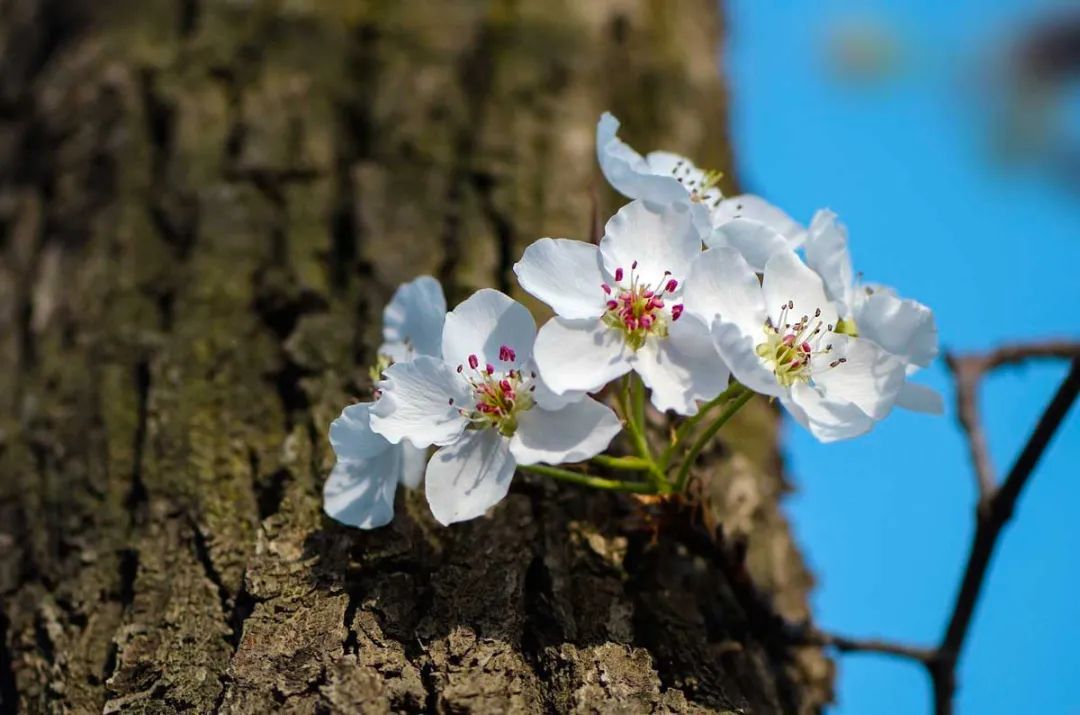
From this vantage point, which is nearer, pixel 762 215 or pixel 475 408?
pixel 475 408

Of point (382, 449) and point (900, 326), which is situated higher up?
point (900, 326)

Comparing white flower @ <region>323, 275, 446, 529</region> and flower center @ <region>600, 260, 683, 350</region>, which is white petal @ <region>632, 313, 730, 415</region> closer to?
flower center @ <region>600, 260, 683, 350</region>

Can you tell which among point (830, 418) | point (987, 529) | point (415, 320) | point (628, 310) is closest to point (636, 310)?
point (628, 310)

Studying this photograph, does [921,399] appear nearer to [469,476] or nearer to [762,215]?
[762,215]

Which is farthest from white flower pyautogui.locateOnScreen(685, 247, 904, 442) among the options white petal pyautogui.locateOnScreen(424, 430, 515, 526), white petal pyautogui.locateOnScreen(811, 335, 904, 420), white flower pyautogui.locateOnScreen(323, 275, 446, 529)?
white flower pyautogui.locateOnScreen(323, 275, 446, 529)

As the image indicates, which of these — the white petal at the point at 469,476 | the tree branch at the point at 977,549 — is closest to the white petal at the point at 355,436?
the white petal at the point at 469,476

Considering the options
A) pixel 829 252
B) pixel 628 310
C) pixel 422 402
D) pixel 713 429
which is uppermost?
pixel 829 252

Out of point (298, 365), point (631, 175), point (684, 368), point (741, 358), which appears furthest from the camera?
point (298, 365)

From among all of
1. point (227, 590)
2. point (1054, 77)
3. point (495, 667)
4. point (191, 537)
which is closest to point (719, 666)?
point (495, 667)

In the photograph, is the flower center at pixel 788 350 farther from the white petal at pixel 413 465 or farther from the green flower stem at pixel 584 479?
the white petal at pixel 413 465
